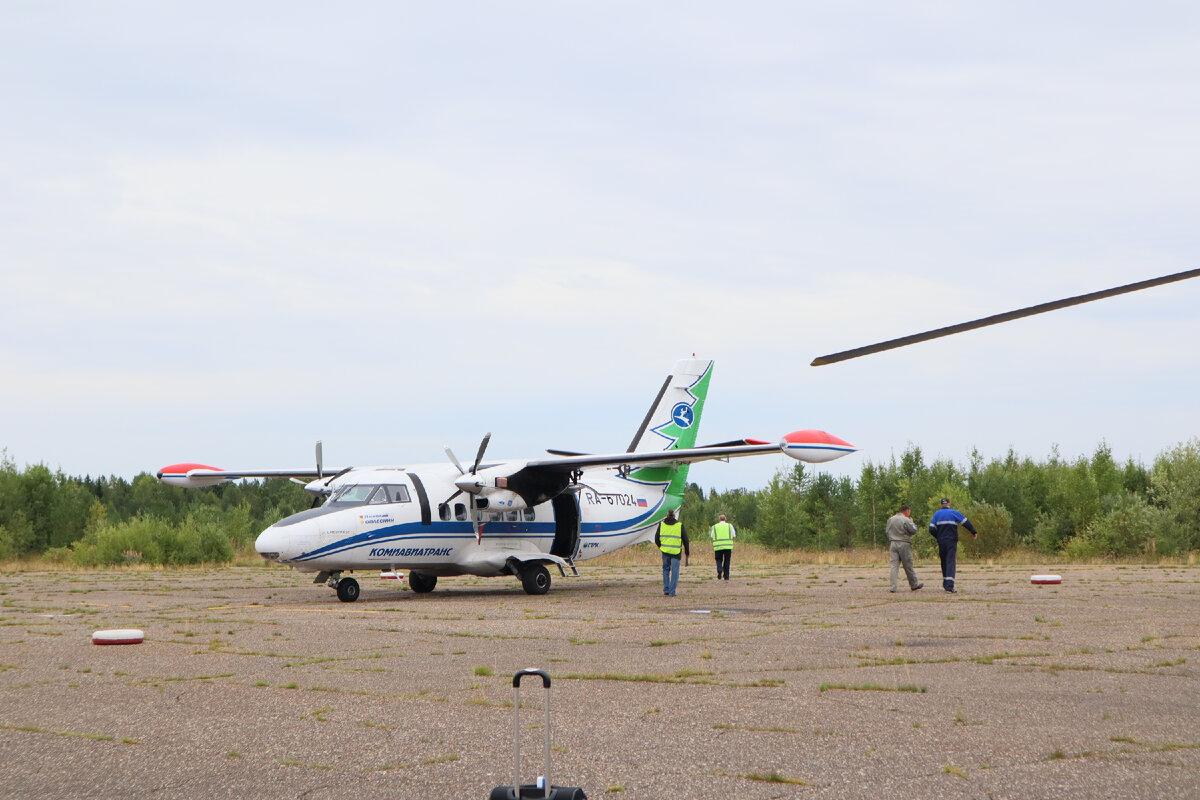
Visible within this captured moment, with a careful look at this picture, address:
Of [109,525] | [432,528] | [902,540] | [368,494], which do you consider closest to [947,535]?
[902,540]

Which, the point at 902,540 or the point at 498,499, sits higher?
the point at 498,499

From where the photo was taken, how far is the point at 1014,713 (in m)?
8.34

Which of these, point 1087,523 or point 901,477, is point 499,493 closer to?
point 1087,523

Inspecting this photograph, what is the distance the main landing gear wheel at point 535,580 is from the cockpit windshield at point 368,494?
3106mm

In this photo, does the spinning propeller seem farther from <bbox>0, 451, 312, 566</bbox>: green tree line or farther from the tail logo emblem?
<bbox>0, 451, 312, 566</bbox>: green tree line

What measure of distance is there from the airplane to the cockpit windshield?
19 millimetres

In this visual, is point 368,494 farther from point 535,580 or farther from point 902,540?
point 902,540

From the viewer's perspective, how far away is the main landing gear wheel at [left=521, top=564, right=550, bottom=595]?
22.8 m

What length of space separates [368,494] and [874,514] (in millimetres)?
38779

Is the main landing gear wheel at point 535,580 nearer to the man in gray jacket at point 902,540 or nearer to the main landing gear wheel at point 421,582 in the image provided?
the main landing gear wheel at point 421,582

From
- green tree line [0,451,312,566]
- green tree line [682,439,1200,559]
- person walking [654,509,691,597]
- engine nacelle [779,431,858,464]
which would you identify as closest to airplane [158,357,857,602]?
engine nacelle [779,431,858,464]

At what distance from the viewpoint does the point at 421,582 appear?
2381 cm

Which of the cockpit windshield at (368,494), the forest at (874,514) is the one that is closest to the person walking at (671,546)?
the cockpit windshield at (368,494)

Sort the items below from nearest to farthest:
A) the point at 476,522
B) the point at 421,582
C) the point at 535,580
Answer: the point at 476,522
the point at 535,580
the point at 421,582
